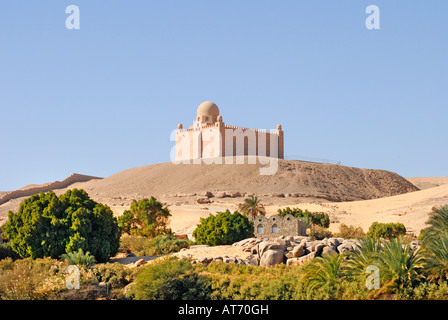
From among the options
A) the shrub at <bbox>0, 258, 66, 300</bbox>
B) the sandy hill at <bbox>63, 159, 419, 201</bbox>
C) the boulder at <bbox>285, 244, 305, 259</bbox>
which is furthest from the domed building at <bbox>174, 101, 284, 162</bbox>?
the shrub at <bbox>0, 258, 66, 300</bbox>

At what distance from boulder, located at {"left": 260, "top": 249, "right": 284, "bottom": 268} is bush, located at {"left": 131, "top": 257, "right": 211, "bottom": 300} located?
3229mm

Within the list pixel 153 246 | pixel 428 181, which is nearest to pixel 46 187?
pixel 153 246

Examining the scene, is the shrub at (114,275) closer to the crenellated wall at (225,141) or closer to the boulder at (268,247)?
the boulder at (268,247)

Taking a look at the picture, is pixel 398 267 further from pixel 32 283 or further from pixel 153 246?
Result: pixel 153 246

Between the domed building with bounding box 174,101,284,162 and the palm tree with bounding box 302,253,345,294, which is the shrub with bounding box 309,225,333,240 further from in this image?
the domed building with bounding box 174,101,284,162

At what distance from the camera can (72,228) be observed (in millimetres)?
23797

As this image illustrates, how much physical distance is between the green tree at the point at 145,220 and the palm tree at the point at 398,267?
22475mm

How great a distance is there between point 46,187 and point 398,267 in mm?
76420

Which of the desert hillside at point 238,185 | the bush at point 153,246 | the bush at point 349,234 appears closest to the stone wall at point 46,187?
the desert hillside at point 238,185

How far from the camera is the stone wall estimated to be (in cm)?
8112

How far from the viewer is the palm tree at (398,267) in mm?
15731

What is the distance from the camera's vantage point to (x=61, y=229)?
2409 cm
